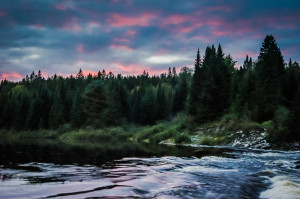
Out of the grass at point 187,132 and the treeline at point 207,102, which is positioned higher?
the treeline at point 207,102

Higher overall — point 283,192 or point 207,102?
point 207,102

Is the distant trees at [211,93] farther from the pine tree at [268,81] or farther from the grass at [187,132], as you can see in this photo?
the pine tree at [268,81]

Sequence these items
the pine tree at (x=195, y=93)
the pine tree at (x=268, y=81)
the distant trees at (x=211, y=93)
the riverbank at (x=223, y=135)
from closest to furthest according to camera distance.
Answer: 1. the riverbank at (x=223, y=135)
2. the pine tree at (x=268, y=81)
3. the distant trees at (x=211, y=93)
4. the pine tree at (x=195, y=93)

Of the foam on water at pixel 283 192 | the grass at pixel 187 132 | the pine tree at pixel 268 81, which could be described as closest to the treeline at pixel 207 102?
the pine tree at pixel 268 81

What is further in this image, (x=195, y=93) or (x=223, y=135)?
(x=195, y=93)

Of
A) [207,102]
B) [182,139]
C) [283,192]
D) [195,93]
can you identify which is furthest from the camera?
[195,93]

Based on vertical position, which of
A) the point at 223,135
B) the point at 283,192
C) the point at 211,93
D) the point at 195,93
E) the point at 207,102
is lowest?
the point at 283,192

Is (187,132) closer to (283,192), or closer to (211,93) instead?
(211,93)

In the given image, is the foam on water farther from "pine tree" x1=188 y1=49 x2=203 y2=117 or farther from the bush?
"pine tree" x1=188 y1=49 x2=203 y2=117

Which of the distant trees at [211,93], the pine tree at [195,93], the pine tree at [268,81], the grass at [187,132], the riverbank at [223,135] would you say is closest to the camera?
the riverbank at [223,135]

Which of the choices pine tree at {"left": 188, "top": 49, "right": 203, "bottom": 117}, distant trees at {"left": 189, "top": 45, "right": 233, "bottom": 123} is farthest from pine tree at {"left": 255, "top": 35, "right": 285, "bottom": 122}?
pine tree at {"left": 188, "top": 49, "right": 203, "bottom": 117}

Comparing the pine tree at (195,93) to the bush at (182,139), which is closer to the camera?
the bush at (182,139)

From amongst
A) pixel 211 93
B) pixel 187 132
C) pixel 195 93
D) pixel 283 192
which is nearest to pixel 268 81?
pixel 211 93

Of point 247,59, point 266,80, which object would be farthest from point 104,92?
point 247,59
